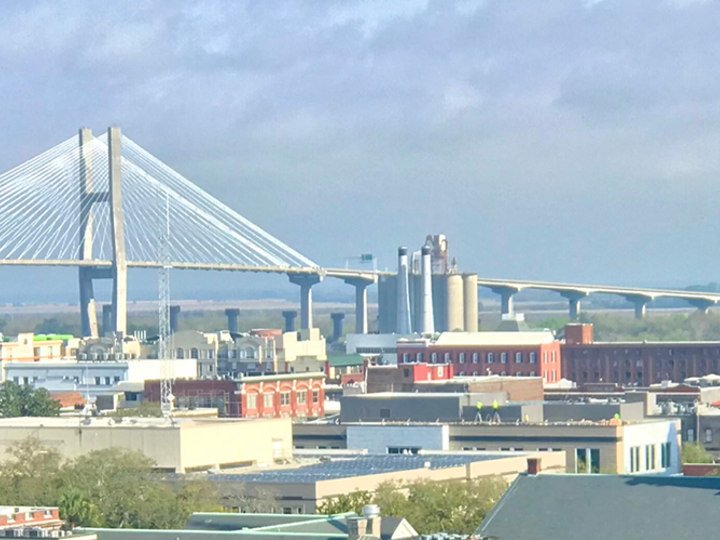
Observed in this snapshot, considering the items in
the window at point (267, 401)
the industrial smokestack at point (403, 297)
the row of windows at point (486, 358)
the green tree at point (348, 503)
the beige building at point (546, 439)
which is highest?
the industrial smokestack at point (403, 297)

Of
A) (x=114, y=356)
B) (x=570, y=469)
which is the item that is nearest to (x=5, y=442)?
(x=570, y=469)

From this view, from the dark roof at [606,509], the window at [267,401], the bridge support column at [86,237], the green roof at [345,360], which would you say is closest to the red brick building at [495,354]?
the green roof at [345,360]

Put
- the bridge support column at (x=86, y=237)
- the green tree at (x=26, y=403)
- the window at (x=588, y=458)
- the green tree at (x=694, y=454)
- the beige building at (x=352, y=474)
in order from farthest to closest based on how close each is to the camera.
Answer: the bridge support column at (x=86, y=237), the green tree at (x=26, y=403), the green tree at (x=694, y=454), the window at (x=588, y=458), the beige building at (x=352, y=474)

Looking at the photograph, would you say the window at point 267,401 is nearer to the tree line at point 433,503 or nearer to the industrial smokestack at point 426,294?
the tree line at point 433,503

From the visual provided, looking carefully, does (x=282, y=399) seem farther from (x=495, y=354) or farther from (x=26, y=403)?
(x=495, y=354)

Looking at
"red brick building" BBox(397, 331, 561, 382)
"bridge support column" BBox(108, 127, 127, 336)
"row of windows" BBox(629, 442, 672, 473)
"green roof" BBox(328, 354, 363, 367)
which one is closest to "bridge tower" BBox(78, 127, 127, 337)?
"bridge support column" BBox(108, 127, 127, 336)

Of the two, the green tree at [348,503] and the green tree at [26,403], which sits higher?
the green tree at [26,403]

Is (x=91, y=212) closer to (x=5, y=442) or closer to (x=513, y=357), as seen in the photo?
(x=513, y=357)
